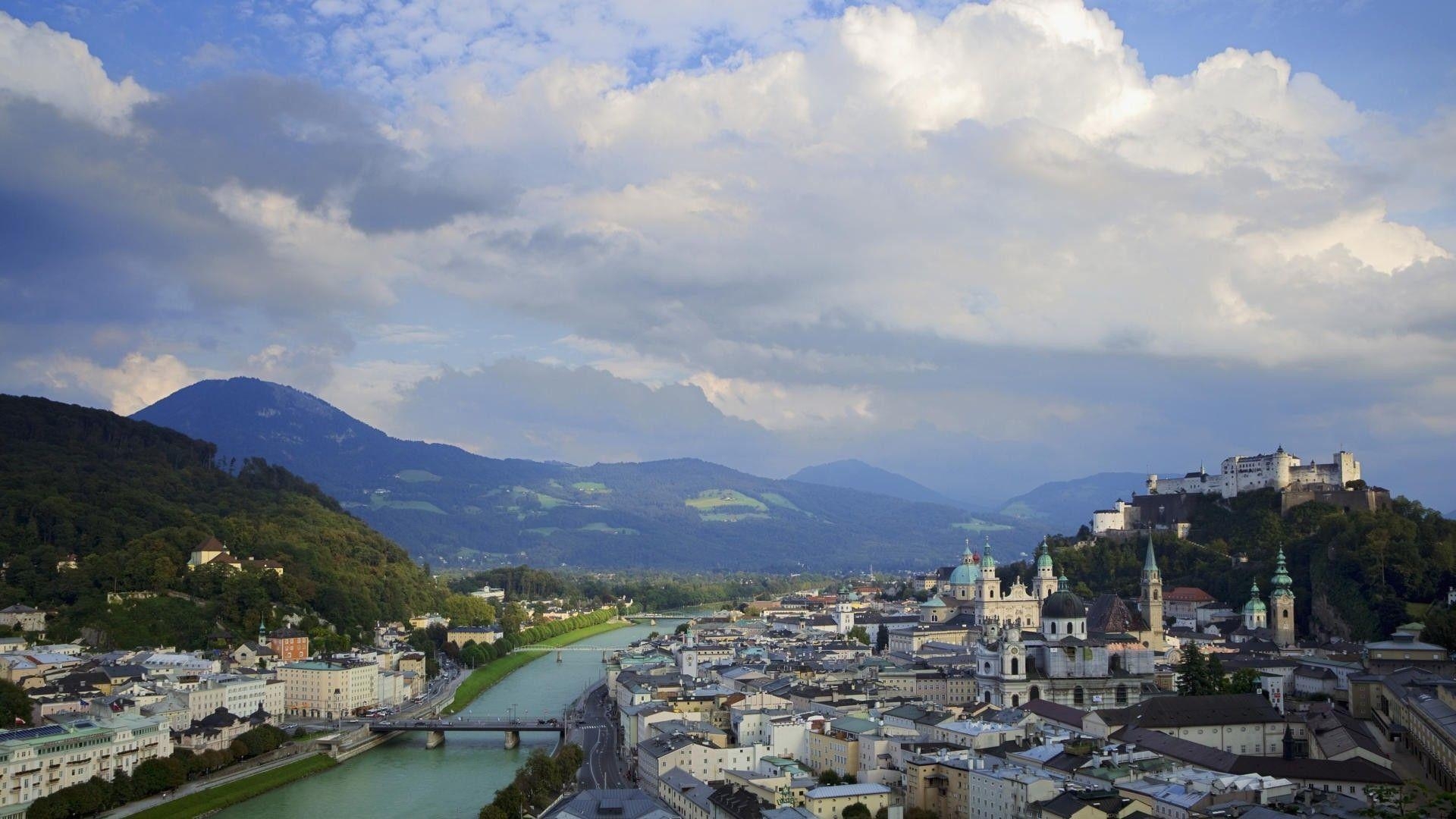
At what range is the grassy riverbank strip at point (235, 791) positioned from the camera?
104 ft

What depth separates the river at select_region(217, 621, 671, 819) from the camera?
32.9m

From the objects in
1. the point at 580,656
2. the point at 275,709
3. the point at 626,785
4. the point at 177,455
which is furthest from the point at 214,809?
A: the point at 177,455

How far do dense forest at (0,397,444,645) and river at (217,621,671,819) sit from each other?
11854 millimetres

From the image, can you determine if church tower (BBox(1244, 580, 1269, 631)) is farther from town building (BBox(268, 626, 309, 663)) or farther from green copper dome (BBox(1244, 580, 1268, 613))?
town building (BBox(268, 626, 309, 663))

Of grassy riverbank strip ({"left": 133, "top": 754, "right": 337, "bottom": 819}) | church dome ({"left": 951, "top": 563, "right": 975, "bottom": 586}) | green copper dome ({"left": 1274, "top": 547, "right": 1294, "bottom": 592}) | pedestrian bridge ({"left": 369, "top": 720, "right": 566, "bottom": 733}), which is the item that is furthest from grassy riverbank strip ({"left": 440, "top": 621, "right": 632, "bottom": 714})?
green copper dome ({"left": 1274, "top": 547, "right": 1294, "bottom": 592})

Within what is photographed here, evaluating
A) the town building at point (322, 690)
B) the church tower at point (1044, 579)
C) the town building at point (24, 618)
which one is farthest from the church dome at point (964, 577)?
the town building at point (24, 618)

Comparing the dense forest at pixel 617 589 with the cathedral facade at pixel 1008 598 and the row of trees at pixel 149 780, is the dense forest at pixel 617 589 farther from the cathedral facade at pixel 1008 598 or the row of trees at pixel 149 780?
the row of trees at pixel 149 780

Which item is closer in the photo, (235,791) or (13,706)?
(235,791)

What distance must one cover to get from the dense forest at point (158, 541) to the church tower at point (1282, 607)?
39.0 metres

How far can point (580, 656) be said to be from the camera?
245 ft

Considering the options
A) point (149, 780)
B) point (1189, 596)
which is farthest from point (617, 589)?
point (149, 780)

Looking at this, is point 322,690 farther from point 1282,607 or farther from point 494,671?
point 1282,607

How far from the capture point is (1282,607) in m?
51.1

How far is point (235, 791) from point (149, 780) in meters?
2.18
